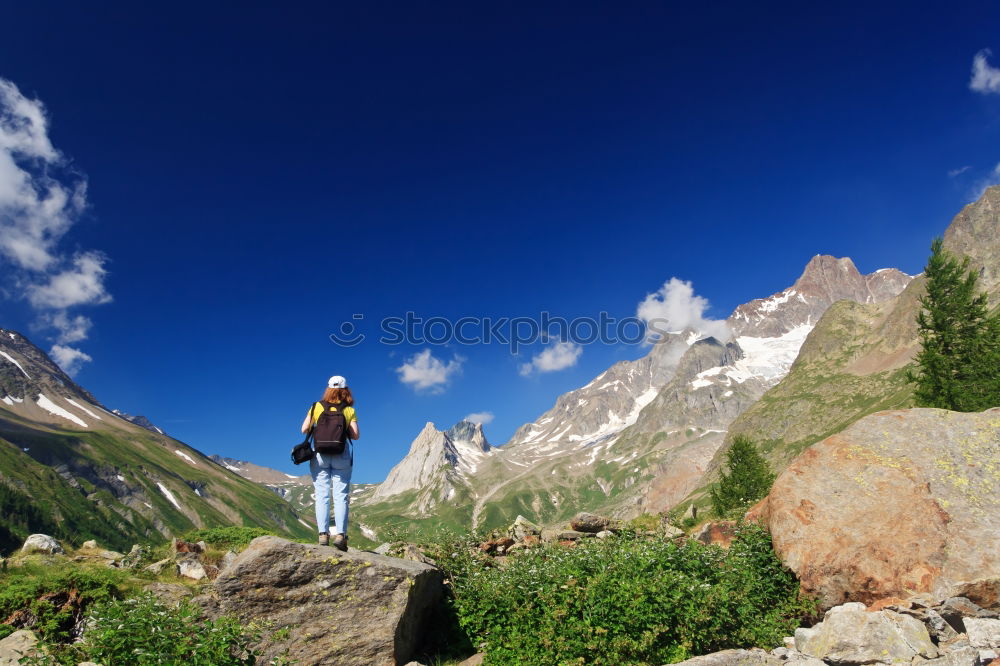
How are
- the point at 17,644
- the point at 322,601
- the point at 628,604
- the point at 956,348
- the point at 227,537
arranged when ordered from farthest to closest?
the point at 956,348 → the point at 227,537 → the point at 322,601 → the point at 628,604 → the point at 17,644

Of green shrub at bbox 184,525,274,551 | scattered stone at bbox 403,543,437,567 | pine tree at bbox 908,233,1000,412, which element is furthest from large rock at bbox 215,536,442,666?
pine tree at bbox 908,233,1000,412

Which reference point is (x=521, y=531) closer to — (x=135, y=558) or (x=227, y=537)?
(x=227, y=537)

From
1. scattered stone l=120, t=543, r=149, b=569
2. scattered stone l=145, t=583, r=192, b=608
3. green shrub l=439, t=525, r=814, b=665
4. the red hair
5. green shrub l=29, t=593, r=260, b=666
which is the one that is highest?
the red hair

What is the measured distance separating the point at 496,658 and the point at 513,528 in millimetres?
10814

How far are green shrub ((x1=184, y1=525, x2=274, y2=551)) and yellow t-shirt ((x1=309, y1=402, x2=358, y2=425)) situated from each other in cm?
739

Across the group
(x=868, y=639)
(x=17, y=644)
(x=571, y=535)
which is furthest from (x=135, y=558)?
(x=868, y=639)

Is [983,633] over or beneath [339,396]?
beneath

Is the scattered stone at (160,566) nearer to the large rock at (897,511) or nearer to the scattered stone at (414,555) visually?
the scattered stone at (414,555)

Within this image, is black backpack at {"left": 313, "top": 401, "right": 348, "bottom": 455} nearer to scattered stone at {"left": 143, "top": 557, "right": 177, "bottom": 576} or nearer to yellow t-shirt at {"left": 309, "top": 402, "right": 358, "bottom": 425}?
yellow t-shirt at {"left": 309, "top": 402, "right": 358, "bottom": 425}

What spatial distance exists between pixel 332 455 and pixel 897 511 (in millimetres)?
14005

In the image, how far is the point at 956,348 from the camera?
1759 inches

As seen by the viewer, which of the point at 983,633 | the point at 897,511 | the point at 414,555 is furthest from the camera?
the point at 414,555

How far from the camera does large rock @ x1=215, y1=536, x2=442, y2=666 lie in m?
9.91

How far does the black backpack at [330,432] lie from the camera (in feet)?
39.4
